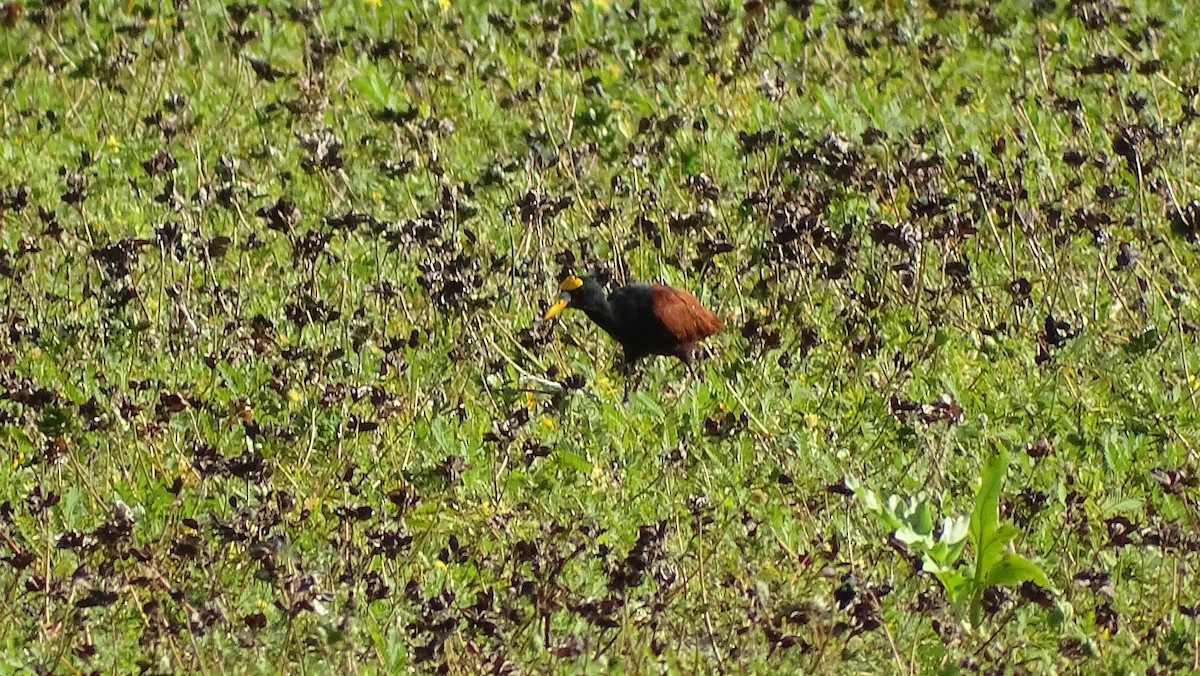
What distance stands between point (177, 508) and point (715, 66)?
10.5ft

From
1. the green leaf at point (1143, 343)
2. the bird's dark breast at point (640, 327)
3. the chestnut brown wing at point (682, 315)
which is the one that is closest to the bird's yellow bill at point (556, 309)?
the bird's dark breast at point (640, 327)

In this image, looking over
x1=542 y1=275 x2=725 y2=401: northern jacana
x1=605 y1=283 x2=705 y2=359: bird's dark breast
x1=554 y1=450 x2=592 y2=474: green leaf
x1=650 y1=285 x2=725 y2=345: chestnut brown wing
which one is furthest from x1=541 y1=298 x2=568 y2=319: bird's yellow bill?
x1=554 y1=450 x2=592 y2=474: green leaf

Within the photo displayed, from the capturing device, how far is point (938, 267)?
5.92m

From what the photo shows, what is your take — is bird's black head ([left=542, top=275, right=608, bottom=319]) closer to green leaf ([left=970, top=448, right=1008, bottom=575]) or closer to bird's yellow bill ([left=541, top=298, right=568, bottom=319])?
bird's yellow bill ([left=541, top=298, right=568, bottom=319])

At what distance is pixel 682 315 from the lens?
5461mm

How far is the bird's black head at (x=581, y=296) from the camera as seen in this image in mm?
5602

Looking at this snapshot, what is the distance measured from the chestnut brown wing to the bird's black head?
0.15m

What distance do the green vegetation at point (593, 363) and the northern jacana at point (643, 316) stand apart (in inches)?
3.2

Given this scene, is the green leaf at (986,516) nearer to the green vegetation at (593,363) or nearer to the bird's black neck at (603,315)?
the green vegetation at (593,363)

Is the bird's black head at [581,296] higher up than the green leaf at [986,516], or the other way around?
the green leaf at [986,516]

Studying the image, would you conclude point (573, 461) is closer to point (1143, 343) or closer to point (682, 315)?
point (682, 315)

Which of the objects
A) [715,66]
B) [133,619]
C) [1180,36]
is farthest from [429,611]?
[1180,36]

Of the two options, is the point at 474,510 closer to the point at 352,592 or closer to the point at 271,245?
the point at 352,592

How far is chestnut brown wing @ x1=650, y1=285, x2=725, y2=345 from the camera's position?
5.41 meters
